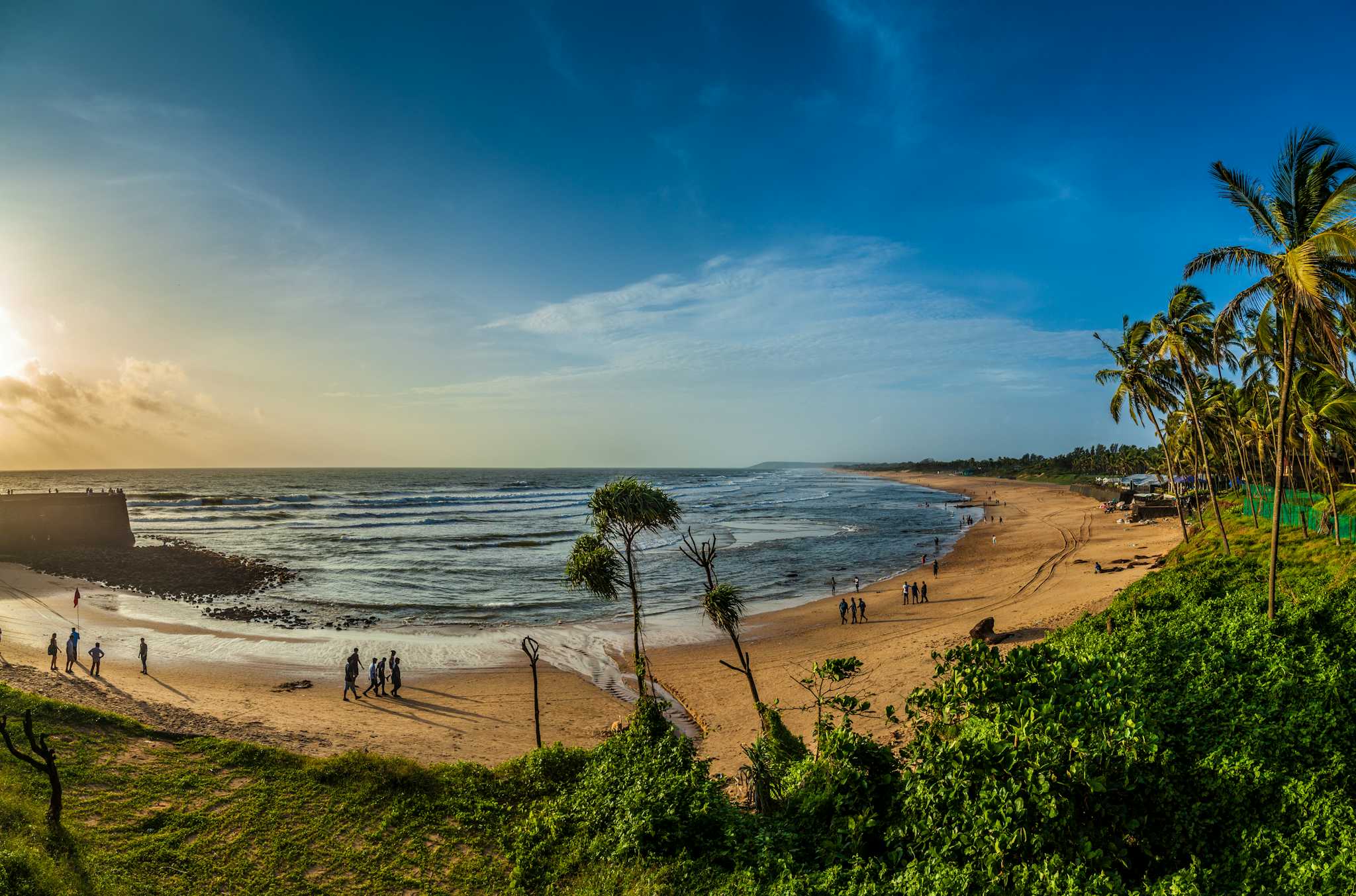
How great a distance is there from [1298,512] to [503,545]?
53.5 meters

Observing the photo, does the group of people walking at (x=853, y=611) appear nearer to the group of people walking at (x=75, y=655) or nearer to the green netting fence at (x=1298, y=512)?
the green netting fence at (x=1298, y=512)

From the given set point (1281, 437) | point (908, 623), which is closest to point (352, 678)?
point (908, 623)

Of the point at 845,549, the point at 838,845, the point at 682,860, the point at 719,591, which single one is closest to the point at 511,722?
the point at 719,591

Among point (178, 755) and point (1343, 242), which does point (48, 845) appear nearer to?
point (178, 755)

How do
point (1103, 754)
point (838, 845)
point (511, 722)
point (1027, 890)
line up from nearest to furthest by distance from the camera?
1. point (1027, 890)
2. point (1103, 754)
3. point (838, 845)
4. point (511, 722)

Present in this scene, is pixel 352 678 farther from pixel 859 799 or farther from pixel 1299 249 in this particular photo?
pixel 1299 249

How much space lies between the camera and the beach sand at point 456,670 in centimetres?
1789

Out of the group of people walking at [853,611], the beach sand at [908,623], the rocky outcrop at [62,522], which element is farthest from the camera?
the rocky outcrop at [62,522]

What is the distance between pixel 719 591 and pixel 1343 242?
14.1 metres

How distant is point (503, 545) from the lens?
188 ft

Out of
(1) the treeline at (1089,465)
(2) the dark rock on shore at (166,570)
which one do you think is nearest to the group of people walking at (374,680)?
(2) the dark rock on shore at (166,570)

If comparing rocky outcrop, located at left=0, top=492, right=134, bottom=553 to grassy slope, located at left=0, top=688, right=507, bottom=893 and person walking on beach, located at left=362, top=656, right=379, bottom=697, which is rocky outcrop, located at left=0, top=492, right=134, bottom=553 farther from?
grassy slope, located at left=0, top=688, right=507, bottom=893

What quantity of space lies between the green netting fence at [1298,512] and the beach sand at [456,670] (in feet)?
19.5

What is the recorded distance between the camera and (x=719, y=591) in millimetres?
15453
